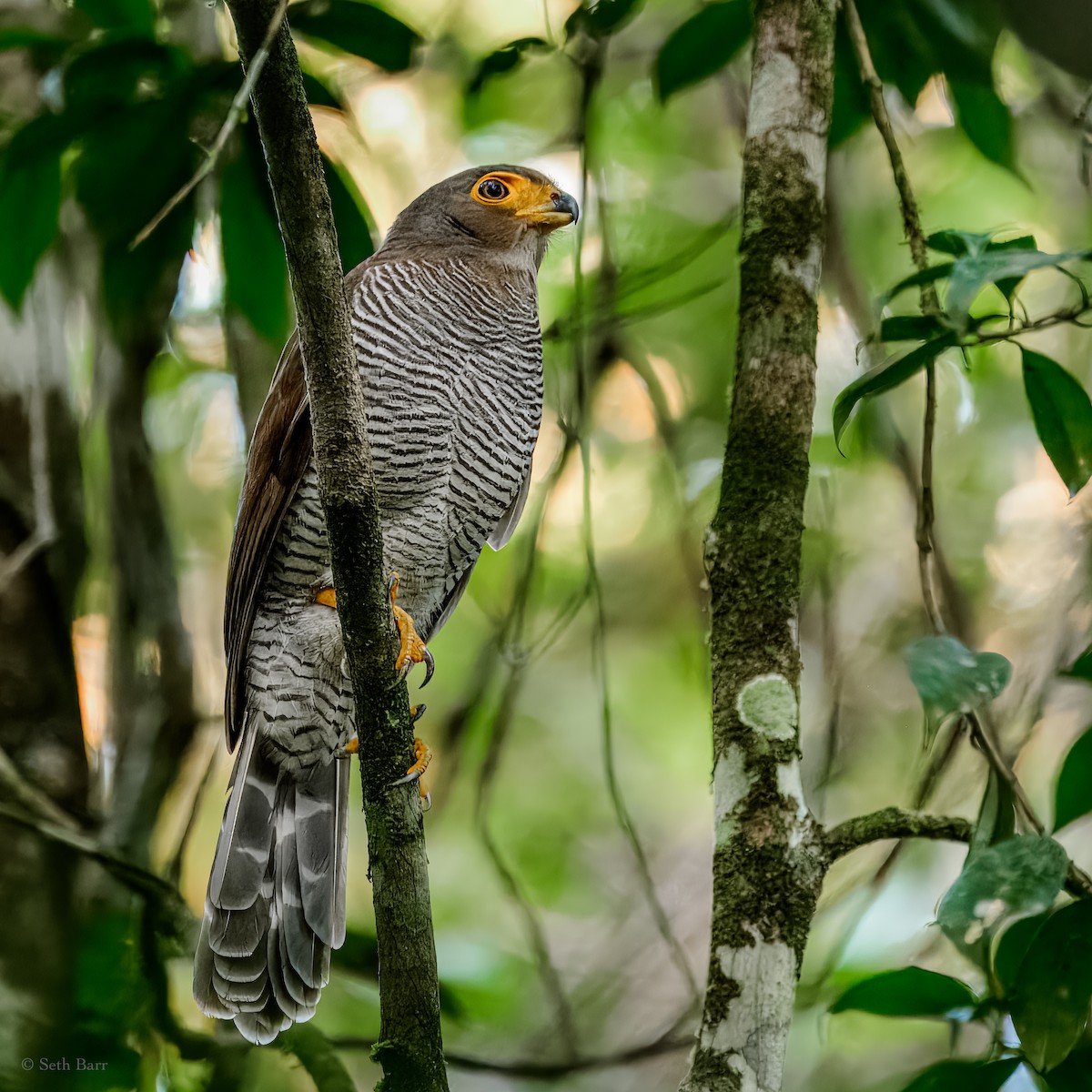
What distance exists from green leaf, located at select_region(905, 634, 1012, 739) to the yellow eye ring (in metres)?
2.44

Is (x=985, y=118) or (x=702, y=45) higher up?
(x=702, y=45)

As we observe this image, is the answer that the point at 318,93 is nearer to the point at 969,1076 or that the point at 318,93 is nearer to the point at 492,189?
the point at 492,189

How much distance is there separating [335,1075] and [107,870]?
84 centimetres

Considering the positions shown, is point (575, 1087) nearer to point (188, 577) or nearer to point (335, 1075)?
point (335, 1075)

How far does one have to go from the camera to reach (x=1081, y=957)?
71.7 inches

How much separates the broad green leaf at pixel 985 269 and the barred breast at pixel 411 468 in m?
1.74

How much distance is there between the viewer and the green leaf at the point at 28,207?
9.46 feet

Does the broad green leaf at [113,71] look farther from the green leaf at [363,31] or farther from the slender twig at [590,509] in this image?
the slender twig at [590,509]

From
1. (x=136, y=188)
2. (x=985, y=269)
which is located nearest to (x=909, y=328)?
(x=985, y=269)

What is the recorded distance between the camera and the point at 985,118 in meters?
2.88

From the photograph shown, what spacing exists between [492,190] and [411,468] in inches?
45.1

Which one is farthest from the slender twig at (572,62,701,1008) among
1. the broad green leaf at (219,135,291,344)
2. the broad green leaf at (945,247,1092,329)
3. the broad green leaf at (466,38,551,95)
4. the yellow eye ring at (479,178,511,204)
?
the broad green leaf at (945,247,1092,329)

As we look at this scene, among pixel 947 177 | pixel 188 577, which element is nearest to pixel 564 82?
pixel 947 177

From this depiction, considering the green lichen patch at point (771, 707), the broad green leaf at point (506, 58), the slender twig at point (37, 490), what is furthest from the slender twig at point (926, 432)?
the slender twig at point (37, 490)
